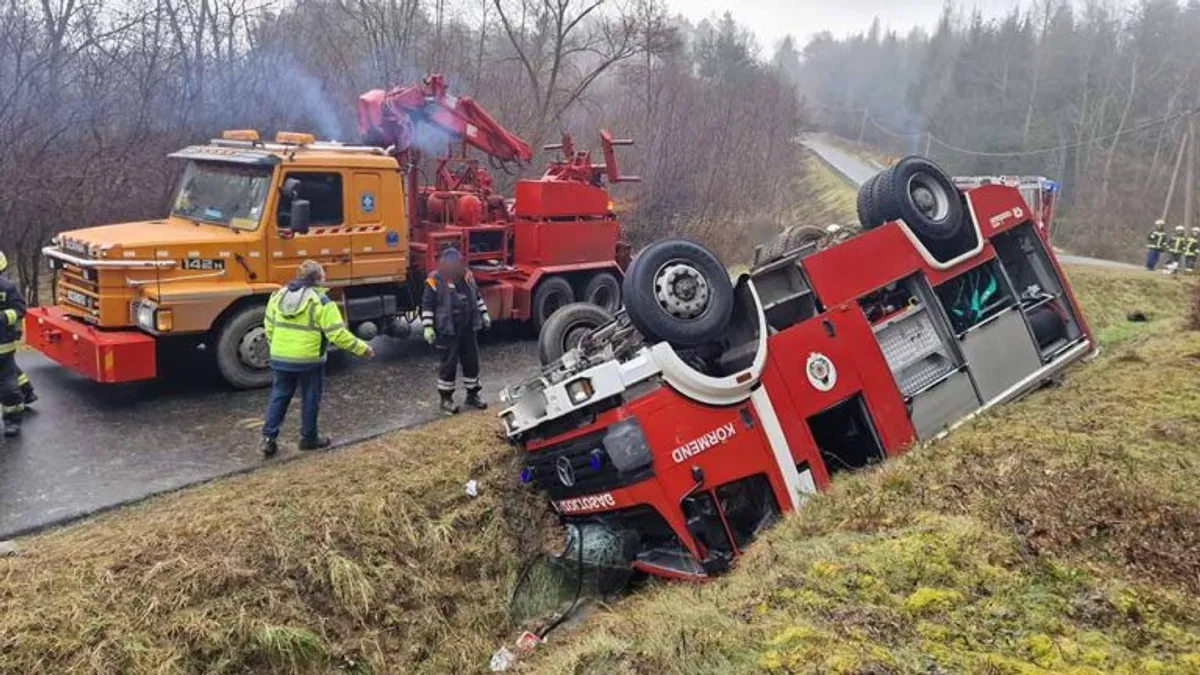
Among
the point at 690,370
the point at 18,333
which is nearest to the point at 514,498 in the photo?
the point at 690,370

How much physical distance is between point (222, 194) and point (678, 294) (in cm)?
527

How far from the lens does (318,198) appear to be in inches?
345

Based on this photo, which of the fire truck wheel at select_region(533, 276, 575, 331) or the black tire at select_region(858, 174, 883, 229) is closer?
the black tire at select_region(858, 174, 883, 229)

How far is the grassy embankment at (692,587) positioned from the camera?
3.37 meters

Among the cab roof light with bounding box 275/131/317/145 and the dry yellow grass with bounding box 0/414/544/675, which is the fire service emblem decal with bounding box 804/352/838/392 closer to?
the dry yellow grass with bounding box 0/414/544/675

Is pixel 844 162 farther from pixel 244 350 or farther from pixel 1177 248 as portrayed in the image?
pixel 244 350

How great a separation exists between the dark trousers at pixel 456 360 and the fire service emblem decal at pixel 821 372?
314cm

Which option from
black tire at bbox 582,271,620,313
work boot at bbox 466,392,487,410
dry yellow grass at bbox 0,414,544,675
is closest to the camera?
dry yellow grass at bbox 0,414,544,675

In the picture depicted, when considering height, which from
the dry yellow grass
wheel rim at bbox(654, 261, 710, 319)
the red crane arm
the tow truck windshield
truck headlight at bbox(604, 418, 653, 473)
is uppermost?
the red crane arm

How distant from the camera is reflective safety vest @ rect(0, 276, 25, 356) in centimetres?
657

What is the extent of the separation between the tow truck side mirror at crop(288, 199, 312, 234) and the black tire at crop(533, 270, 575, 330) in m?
3.06

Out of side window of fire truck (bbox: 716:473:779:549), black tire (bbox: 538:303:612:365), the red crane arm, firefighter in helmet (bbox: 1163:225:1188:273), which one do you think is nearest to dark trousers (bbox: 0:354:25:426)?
black tire (bbox: 538:303:612:365)

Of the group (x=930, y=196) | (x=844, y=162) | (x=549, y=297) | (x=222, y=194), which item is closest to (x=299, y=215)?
(x=222, y=194)

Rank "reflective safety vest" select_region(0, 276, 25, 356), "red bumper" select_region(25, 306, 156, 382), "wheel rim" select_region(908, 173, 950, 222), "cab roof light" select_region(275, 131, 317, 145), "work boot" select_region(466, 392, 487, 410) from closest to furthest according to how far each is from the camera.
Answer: "reflective safety vest" select_region(0, 276, 25, 356) → "wheel rim" select_region(908, 173, 950, 222) → "red bumper" select_region(25, 306, 156, 382) → "work boot" select_region(466, 392, 487, 410) → "cab roof light" select_region(275, 131, 317, 145)
